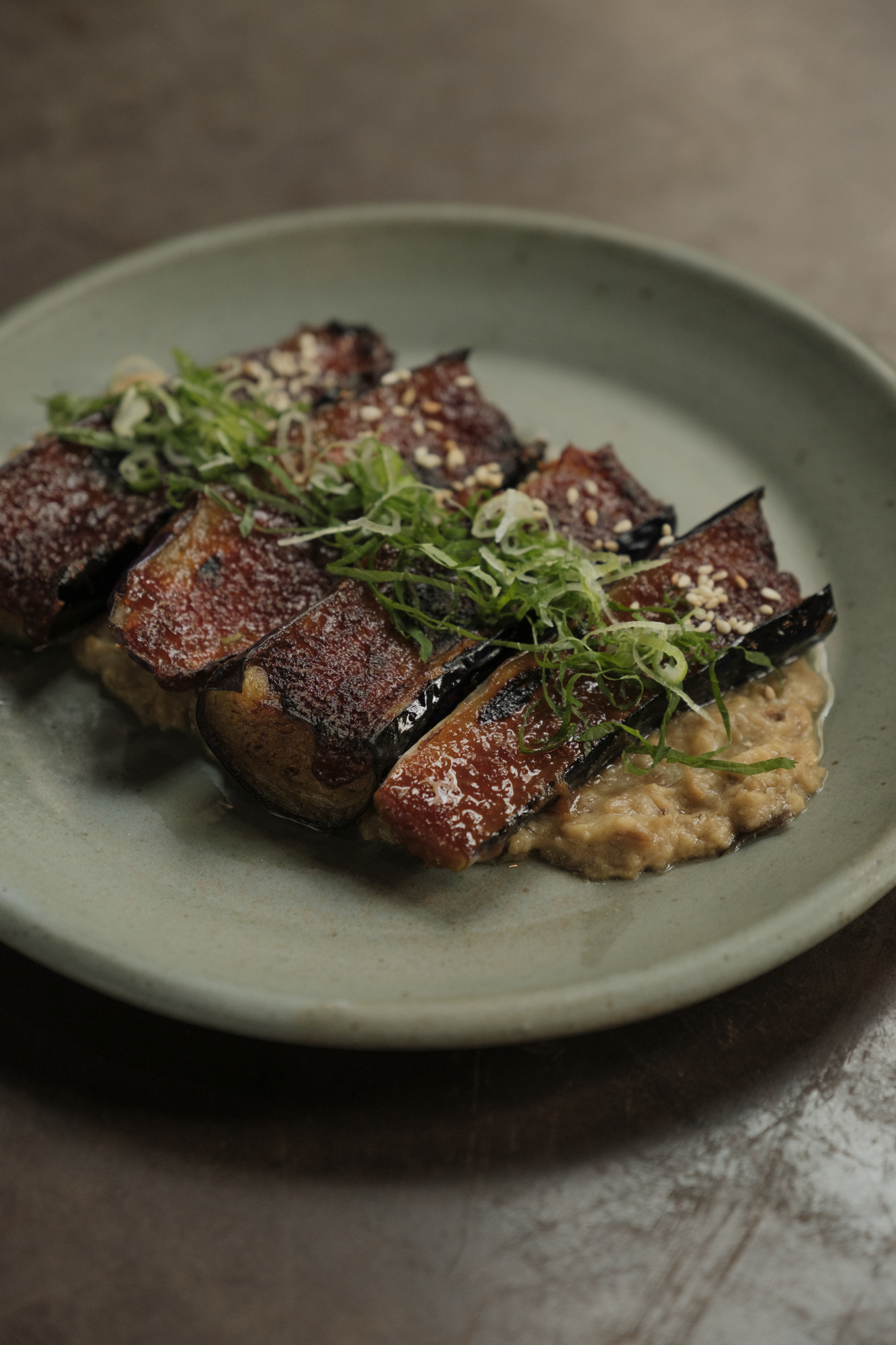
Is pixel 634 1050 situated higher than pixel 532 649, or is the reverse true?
pixel 532 649

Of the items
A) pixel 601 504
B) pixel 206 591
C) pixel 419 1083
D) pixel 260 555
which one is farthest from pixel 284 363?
pixel 419 1083

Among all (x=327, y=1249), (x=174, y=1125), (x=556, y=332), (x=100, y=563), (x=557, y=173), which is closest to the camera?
(x=327, y=1249)

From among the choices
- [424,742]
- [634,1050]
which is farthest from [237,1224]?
[424,742]

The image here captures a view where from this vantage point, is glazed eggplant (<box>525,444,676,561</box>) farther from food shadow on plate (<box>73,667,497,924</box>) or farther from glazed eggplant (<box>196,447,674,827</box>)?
food shadow on plate (<box>73,667,497,924</box>)

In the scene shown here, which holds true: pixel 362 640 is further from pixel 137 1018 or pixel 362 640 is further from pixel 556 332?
pixel 556 332

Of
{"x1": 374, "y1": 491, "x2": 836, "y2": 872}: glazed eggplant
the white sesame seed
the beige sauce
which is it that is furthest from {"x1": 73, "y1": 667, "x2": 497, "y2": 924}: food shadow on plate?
the white sesame seed

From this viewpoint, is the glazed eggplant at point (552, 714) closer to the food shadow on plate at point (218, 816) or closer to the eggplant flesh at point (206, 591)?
the food shadow on plate at point (218, 816)

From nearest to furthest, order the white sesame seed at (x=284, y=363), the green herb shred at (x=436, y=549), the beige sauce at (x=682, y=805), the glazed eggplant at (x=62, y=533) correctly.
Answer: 1. the beige sauce at (x=682, y=805)
2. the green herb shred at (x=436, y=549)
3. the glazed eggplant at (x=62, y=533)
4. the white sesame seed at (x=284, y=363)

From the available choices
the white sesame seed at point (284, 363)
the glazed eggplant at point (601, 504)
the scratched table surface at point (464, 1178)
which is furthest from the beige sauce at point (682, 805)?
the white sesame seed at point (284, 363)
